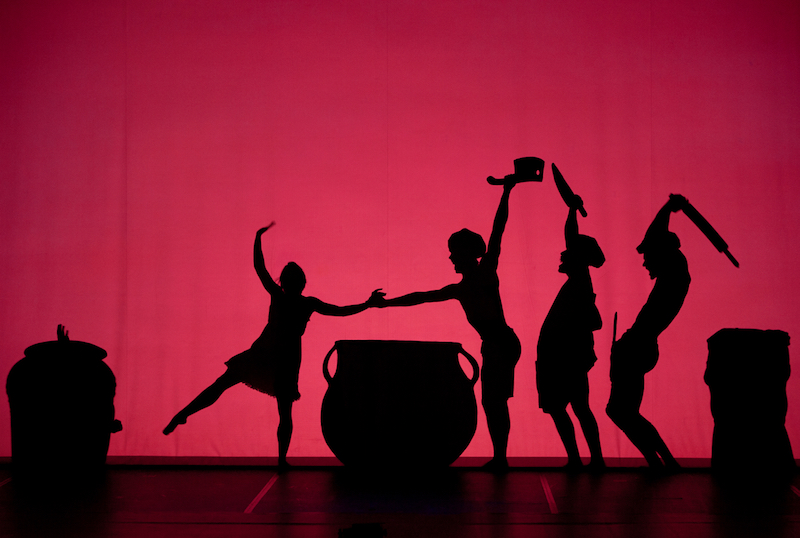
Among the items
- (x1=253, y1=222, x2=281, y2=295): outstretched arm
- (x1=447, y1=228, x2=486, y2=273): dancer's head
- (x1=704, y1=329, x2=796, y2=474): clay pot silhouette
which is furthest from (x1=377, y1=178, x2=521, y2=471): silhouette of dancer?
(x1=704, y1=329, x2=796, y2=474): clay pot silhouette

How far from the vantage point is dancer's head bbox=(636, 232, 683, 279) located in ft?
10.3

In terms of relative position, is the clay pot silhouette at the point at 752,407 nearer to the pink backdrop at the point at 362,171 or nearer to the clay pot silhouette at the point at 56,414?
the pink backdrop at the point at 362,171

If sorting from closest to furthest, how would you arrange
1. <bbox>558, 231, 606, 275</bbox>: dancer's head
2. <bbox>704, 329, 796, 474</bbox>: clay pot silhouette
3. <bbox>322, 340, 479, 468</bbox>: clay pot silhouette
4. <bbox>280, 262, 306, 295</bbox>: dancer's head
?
<bbox>322, 340, 479, 468</bbox>: clay pot silhouette → <bbox>704, 329, 796, 474</bbox>: clay pot silhouette → <bbox>558, 231, 606, 275</bbox>: dancer's head → <bbox>280, 262, 306, 295</bbox>: dancer's head

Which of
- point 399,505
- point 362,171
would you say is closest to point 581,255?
point 362,171

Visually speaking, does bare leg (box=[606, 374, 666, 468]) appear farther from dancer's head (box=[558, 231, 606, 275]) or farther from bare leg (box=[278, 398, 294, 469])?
bare leg (box=[278, 398, 294, 469])

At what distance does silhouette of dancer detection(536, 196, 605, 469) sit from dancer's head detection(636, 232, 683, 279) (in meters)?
0.25

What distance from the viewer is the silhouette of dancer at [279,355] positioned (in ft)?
10.7

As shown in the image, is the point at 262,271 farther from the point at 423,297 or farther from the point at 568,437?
the point at 568,437

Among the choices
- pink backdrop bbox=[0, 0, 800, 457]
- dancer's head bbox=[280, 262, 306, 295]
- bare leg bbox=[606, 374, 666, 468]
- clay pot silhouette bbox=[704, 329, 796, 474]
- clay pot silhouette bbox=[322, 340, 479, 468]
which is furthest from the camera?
pink backdrop bbox=[0, 0, 800, 457]

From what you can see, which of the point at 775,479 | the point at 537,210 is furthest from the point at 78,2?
the point at 775,479

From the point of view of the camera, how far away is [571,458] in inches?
124

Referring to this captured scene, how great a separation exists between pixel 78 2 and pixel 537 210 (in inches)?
110

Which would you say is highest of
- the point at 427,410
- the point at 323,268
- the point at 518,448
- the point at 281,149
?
the point at 281,149

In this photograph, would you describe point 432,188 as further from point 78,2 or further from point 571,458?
point 78,2
